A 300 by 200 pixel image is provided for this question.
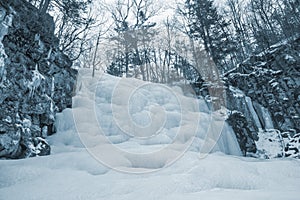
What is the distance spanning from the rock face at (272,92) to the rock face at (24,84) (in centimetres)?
750

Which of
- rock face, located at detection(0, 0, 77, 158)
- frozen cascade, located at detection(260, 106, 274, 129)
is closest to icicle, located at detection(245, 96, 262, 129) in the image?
frozen cascade, located at detection(260, 106, 274, 129)

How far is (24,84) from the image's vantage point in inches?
177

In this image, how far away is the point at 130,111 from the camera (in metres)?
6.73

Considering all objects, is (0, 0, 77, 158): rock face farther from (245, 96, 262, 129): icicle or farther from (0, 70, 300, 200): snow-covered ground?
(245, 96, 262, 129): icicle

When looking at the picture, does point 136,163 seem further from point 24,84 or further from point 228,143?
point 228,143

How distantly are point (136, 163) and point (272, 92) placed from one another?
8463mm

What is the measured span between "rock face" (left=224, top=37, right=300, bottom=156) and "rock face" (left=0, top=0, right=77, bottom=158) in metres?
7.50

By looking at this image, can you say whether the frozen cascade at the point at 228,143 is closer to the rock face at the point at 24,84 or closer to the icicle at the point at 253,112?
the icicle at the point at 253,112

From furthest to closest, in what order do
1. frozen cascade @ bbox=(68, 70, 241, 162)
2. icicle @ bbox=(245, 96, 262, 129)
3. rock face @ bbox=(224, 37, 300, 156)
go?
1. icicle @ bbox=(245, 96, 262, 129)
2. rock face @ bbox=(224, 37, 300, 156)
3. frozen cascade @ bbox=(68, 70, 241, 162)

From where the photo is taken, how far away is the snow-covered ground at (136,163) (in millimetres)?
2219

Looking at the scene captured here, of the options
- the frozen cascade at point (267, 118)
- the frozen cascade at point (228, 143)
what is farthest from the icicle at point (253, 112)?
the frozen cascade at point (228, 143)

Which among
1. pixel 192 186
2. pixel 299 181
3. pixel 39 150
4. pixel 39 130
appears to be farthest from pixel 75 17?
pixel 299 181

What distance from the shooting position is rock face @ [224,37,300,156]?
8.49 metres

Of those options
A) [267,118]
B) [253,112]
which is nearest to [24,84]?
[253,112]
